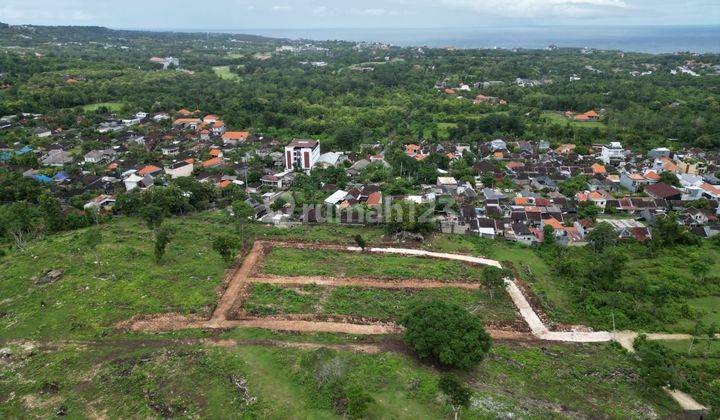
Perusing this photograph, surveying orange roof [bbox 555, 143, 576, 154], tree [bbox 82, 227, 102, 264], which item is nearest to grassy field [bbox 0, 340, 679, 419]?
tree [bbox 82, 227, 102, 264]

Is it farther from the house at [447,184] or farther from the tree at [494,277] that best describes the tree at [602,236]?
the house at [447,184]

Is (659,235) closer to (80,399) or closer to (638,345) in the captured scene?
(638,345)

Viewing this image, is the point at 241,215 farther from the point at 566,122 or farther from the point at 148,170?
the point at 566,122

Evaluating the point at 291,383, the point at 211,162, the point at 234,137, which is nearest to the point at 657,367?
the point at 291,383

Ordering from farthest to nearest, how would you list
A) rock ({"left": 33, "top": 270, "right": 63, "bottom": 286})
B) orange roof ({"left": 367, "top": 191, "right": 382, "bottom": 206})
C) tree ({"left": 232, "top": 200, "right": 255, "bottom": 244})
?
orange roof ({"left": 367, "top": 191, "right": 382, "bottom": 206}) → tree ({"left": 232, "top": 200, "right": 255, "bottom": 244}) → rock ({"left": 33, "top": 270, "right": 63, "bottom": 286})

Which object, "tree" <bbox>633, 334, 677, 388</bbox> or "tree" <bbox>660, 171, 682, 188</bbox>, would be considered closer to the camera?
"tree" <bbox>633, 334, 677, 388</bbox>

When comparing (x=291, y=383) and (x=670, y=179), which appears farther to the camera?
(x=670, y=179)

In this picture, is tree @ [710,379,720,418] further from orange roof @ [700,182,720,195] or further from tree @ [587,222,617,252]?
orange roof @ [700,182,720,195]
